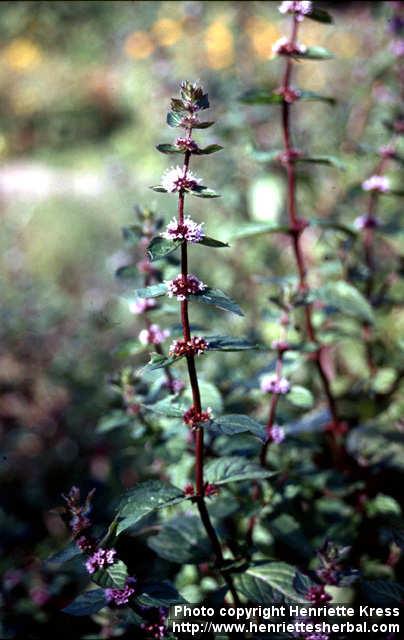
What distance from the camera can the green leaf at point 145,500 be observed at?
1.23m

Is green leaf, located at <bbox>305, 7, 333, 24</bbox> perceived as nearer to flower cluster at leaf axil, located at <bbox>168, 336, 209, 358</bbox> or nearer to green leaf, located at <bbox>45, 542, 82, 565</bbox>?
flower cluster at leaf axil, located at <bbox>168, 336, 209, 358</bbox>

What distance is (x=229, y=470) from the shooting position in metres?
1.44

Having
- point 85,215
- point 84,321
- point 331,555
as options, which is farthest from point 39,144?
point 331,555

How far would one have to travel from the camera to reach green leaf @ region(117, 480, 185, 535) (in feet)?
4.05

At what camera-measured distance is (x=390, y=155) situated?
2221mm

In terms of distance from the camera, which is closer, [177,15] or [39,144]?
[177,15]

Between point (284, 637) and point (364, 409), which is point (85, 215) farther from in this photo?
point (284, 637)

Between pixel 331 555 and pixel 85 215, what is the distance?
19.1ft

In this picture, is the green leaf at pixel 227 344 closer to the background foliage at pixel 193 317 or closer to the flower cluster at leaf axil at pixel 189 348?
the flower cluster at leaf axil at pixel 189 348

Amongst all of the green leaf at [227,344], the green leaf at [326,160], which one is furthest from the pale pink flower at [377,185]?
the green leaf at [227,344]

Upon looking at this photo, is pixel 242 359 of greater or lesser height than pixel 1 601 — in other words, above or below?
above

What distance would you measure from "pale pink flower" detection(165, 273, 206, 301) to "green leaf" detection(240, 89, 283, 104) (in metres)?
0.83

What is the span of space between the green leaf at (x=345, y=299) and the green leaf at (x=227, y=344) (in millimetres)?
703

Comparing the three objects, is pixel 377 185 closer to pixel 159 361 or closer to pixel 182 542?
pixel 159 361
